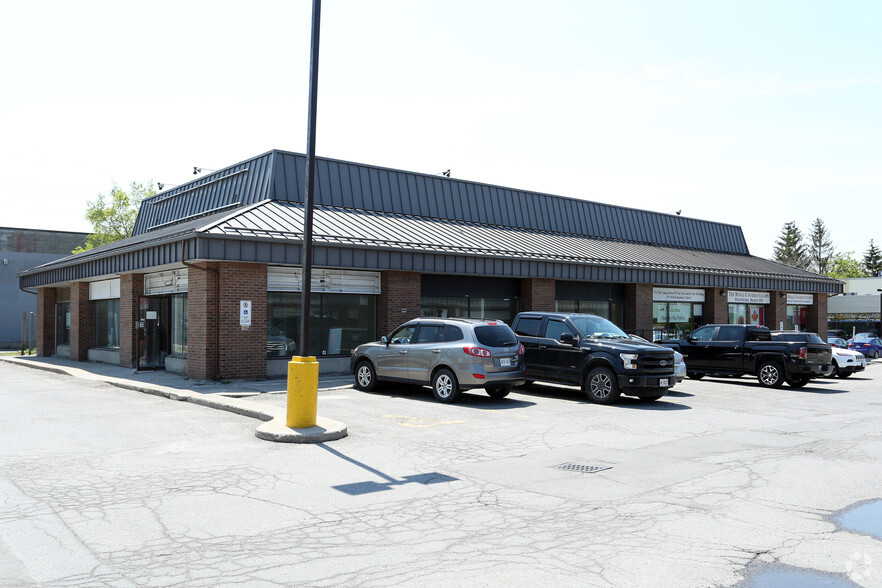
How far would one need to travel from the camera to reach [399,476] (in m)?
8.01

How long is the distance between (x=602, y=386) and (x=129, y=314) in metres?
15.3

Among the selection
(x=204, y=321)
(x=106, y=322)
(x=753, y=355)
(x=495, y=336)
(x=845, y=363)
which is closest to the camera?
(x=495, y=336)

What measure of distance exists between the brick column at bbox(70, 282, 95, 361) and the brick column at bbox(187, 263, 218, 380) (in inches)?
451

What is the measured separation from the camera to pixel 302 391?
34.2ft

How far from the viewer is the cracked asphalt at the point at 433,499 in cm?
502

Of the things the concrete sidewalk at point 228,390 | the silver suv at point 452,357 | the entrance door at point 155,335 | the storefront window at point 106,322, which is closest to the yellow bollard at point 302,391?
the concrete sidewalk at point 228,390

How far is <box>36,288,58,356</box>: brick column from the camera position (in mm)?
30844

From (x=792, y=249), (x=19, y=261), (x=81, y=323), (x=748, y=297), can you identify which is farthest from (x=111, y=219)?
(x=792, y=249)

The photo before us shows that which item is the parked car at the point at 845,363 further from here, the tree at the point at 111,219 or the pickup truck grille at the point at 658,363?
the tree at the point at 111,219

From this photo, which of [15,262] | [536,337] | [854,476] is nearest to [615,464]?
[854,476]

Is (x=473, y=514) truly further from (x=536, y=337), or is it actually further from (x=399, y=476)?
(x=536, y=337)

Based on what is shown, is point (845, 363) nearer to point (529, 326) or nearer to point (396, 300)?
point (529, 326)

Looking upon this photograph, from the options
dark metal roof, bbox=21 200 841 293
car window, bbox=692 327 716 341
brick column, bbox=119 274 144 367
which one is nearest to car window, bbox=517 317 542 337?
dark metal roof, bbox=21 200 841 293

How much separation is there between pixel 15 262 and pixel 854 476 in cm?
5061
